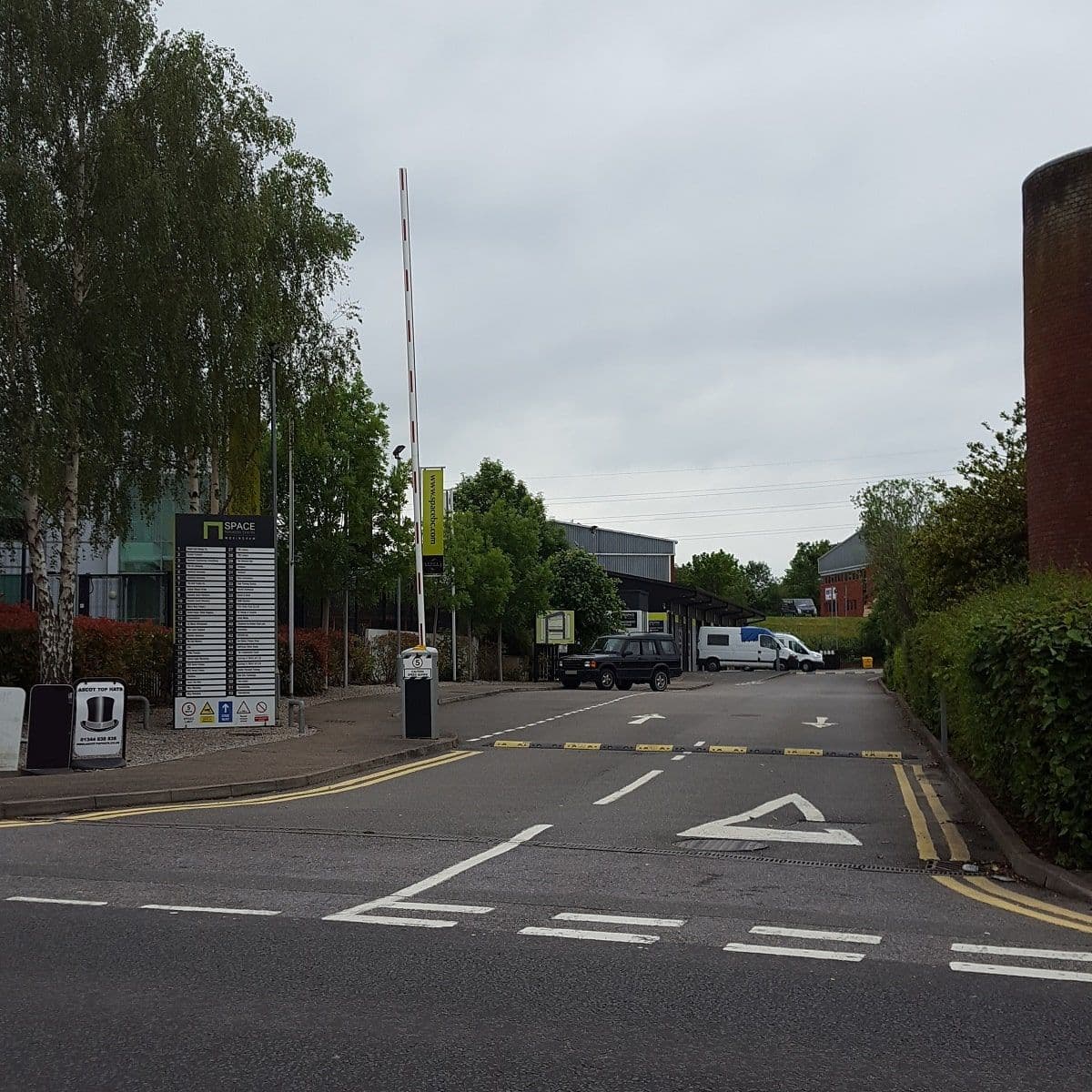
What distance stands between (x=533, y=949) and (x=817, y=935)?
1651mm

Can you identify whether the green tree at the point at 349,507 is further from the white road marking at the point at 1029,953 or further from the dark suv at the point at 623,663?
the white road marking at the point at 1029,953

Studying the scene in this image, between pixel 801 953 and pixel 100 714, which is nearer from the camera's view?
pixel 801 953

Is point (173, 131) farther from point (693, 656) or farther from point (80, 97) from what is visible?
point (693, 656)

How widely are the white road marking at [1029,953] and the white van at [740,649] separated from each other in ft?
219

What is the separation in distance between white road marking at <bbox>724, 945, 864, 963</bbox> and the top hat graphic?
10.7 m

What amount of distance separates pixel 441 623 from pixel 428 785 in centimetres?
3283

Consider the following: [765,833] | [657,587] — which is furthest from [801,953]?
[657,587]

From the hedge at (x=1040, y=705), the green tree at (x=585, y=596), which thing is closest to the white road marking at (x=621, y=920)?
the hedge at (x=1040, y=705)

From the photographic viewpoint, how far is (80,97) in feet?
66.4

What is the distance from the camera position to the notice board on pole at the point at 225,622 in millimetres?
20188

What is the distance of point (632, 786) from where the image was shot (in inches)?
560

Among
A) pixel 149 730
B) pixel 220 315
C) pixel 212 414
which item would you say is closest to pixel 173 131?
pixel 220 315

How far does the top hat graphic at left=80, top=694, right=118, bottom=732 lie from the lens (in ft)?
49.6

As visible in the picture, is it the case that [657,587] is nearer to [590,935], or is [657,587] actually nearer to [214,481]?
[214,481]
